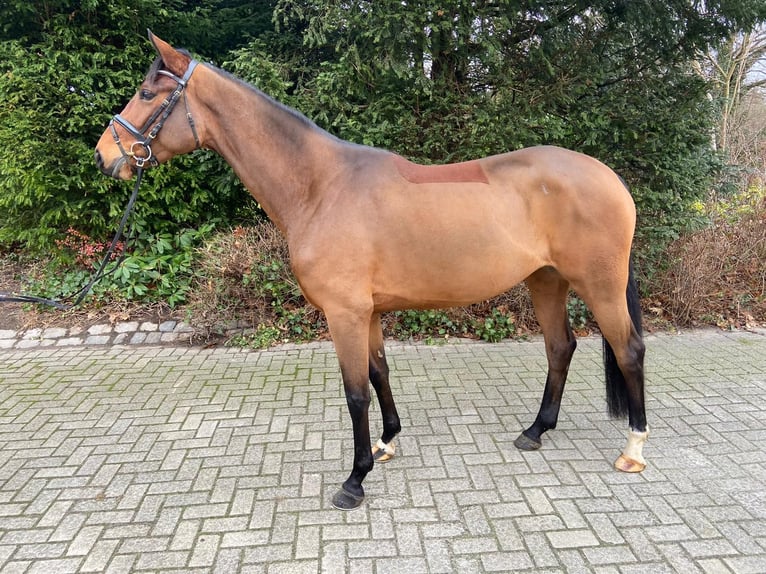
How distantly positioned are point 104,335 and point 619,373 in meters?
5.34

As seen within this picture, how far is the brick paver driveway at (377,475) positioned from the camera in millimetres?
2160

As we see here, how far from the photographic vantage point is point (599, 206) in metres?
2.56

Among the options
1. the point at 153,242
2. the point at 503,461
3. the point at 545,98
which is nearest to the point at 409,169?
the point at 503,461

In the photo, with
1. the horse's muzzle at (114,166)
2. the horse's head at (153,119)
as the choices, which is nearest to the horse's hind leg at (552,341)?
the horse's head at (153,119)

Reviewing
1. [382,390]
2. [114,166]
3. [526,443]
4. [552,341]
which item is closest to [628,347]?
[552,341]

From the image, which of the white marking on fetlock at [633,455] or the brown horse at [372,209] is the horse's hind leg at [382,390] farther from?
the white marking on fetlock at [633,455]

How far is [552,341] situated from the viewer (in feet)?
10.3

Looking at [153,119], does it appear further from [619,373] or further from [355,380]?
[619,373]

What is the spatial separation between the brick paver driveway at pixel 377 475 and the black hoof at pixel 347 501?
0.05 meters

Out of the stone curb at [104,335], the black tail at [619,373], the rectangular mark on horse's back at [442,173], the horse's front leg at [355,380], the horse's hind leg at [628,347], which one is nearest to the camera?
the horse's front leg at [355,380]

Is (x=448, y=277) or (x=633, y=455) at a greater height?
(x=448, y=277)

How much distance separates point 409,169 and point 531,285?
1.23 m

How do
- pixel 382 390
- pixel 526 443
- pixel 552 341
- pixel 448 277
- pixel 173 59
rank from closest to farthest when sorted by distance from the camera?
1. pixel 173 59
2. pixel 448 277
3. pixel 382 390
4. pixel 526 443
5. pixel 552 341

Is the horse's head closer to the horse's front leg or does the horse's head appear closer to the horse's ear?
the horse's ear
